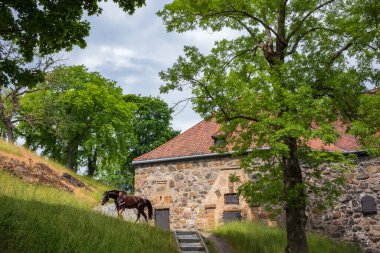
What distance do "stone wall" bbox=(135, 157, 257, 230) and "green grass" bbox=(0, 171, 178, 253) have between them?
23.7 feet

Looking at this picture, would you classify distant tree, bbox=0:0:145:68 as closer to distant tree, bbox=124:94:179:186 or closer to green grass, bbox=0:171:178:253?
green grass, bbox=0:171:178:253

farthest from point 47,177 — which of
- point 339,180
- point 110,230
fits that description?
point 339,180

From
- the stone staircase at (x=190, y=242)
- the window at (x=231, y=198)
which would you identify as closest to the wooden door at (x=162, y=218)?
the window at (x=231, y=198)

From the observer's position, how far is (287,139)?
1120 centimetres

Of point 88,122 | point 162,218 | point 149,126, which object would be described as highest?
point 149,126

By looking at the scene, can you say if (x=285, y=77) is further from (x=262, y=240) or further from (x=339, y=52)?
(x=262, y=240)

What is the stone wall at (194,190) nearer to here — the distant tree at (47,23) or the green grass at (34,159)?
the green grass at (34,159)

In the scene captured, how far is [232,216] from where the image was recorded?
1961 cm

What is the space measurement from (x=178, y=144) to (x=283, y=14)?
11.6 m

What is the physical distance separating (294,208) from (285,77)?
4136mm

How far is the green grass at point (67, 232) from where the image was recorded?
8.12 m

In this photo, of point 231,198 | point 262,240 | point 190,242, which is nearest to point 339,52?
point 262,240

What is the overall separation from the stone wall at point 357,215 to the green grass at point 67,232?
911 cm

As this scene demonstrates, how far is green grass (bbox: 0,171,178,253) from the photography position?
8.12 m
